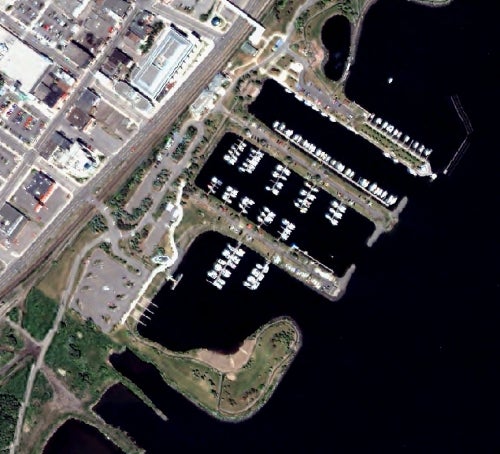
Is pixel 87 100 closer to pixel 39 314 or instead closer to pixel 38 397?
pixel 39 314

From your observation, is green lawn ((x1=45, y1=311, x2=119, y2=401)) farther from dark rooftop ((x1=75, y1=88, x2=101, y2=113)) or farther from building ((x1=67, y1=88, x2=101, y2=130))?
dark rooftop ((x1=75, y1=88, x2=101, y2=113))

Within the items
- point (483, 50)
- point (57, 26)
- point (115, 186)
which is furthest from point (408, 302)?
point (57, 26)

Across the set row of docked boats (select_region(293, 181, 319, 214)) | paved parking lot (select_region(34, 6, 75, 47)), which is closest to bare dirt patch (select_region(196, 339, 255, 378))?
row of docked boats (select_region(293, 181, 319, 214))

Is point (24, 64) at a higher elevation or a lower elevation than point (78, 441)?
higher

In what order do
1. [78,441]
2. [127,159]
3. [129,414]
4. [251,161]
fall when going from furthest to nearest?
1. [78,441]
2. [129,414]
3. [127,159]
4. [251,161]

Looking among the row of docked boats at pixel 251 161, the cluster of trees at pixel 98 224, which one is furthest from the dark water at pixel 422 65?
the cluster of trees at pixel 98 224

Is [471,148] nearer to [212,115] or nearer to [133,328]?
[212,115]

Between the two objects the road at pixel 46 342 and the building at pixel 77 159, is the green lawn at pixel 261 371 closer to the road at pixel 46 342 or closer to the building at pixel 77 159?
the road at pixel 46 342

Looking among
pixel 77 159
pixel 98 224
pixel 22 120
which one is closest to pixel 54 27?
pixel 22 120
